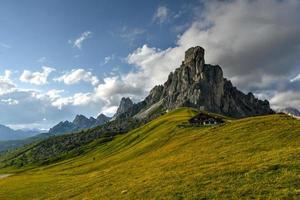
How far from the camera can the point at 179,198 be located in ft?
93.6

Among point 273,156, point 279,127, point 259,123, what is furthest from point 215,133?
point 273,156

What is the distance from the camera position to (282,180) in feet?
89.1

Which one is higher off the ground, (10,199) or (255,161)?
(255,161)

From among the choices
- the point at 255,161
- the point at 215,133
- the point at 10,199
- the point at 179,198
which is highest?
the point at 215,133

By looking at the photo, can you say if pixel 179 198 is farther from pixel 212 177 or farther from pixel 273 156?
pixel 273 156

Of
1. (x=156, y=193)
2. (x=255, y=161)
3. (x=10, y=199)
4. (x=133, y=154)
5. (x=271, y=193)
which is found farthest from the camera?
(x=133, y=154)

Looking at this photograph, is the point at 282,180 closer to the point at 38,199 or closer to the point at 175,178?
the point at 175,178

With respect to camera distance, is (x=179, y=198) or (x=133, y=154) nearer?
(x=179, y=198)

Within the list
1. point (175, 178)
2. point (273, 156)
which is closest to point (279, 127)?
point (273, 156)

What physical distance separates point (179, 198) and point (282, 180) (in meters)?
8.83

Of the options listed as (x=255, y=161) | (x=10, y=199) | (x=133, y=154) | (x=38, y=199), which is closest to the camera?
(x=255, y=161)

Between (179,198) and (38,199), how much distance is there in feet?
105

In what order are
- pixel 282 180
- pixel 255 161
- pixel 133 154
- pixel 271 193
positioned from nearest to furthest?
pixel 271 193 → pixel 282 180 → pixel 255 161 → pixel 133 154

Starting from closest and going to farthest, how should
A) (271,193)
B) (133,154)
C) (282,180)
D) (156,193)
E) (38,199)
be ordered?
1. (271,193)
2. (282,180)
3. (156,193)
4. (38,199)
5. (133,154)
